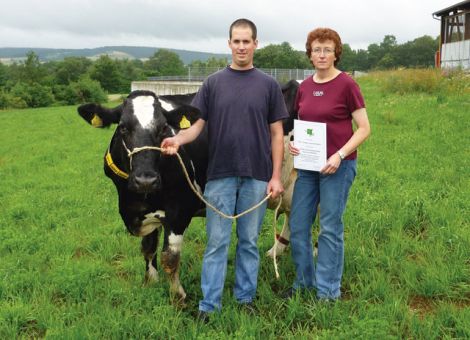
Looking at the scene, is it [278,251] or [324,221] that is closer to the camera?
[324,221]

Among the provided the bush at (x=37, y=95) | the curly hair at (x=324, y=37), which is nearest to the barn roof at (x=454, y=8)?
the curly hair at (x=324, y=37)

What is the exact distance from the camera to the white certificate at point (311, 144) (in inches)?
136

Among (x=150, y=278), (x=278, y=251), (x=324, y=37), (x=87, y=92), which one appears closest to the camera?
(x=324, y=37)

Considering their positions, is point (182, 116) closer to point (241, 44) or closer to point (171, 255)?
point (241, 44)

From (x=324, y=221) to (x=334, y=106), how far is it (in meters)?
0.90

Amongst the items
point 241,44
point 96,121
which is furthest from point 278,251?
point 241,44

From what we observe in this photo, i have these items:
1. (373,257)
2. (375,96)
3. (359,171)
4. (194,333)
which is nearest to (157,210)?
(194,333)

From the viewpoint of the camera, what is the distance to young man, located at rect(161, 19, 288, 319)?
11.2 feet

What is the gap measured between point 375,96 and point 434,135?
7114 millimetres

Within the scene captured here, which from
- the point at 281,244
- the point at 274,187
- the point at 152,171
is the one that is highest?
the point at 152,171

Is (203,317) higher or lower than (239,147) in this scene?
lower

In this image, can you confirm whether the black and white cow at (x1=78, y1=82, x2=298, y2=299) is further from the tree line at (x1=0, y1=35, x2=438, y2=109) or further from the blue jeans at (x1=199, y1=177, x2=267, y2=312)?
the tree line at (x1=0, y1=35, x2=438, y2=109)

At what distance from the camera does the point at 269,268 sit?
183 inches

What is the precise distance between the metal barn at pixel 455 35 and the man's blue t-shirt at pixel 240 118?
67.3ft
